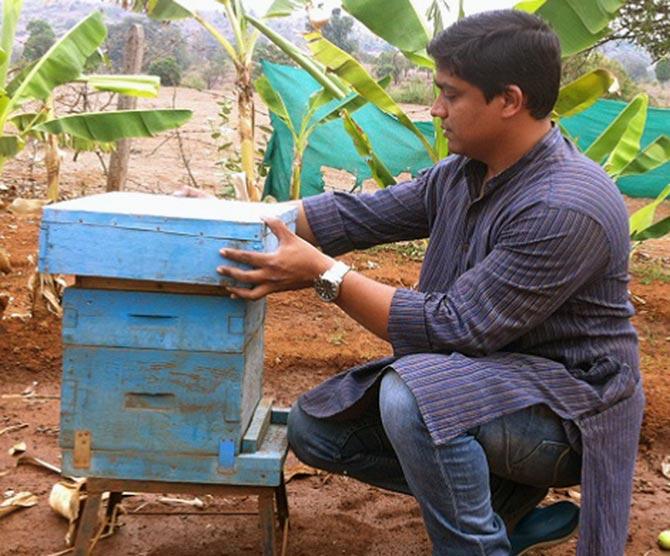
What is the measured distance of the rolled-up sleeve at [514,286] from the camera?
7.18 ft

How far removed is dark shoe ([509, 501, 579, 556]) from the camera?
105 inches

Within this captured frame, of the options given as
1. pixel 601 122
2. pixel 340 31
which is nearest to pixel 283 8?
pixel 601 122

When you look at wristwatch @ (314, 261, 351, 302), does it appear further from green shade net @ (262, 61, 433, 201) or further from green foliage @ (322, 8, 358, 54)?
green foliage @ (322, 8, 358, 54)

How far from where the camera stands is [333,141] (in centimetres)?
789

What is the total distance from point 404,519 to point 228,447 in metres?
1.10

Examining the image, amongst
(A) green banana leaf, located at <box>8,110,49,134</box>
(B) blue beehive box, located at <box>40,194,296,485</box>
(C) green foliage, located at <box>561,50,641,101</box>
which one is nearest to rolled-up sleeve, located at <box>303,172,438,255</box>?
(B) blue beehive box, located at <box>40,194,296,485</box>

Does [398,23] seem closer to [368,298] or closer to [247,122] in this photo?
[247,122]

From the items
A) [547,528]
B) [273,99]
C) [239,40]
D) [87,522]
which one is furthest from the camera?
[273,99]

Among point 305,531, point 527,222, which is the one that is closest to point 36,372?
point 305,531

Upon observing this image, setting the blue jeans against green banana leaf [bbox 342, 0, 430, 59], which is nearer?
the blue jeans

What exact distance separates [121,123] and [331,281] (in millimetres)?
2921

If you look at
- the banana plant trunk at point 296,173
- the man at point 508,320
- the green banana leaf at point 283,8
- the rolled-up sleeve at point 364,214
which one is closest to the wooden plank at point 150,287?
the man at point 508,320

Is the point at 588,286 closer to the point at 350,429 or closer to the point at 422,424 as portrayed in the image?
the point at 422,424

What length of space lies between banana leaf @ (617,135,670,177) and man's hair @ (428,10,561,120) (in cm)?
356
